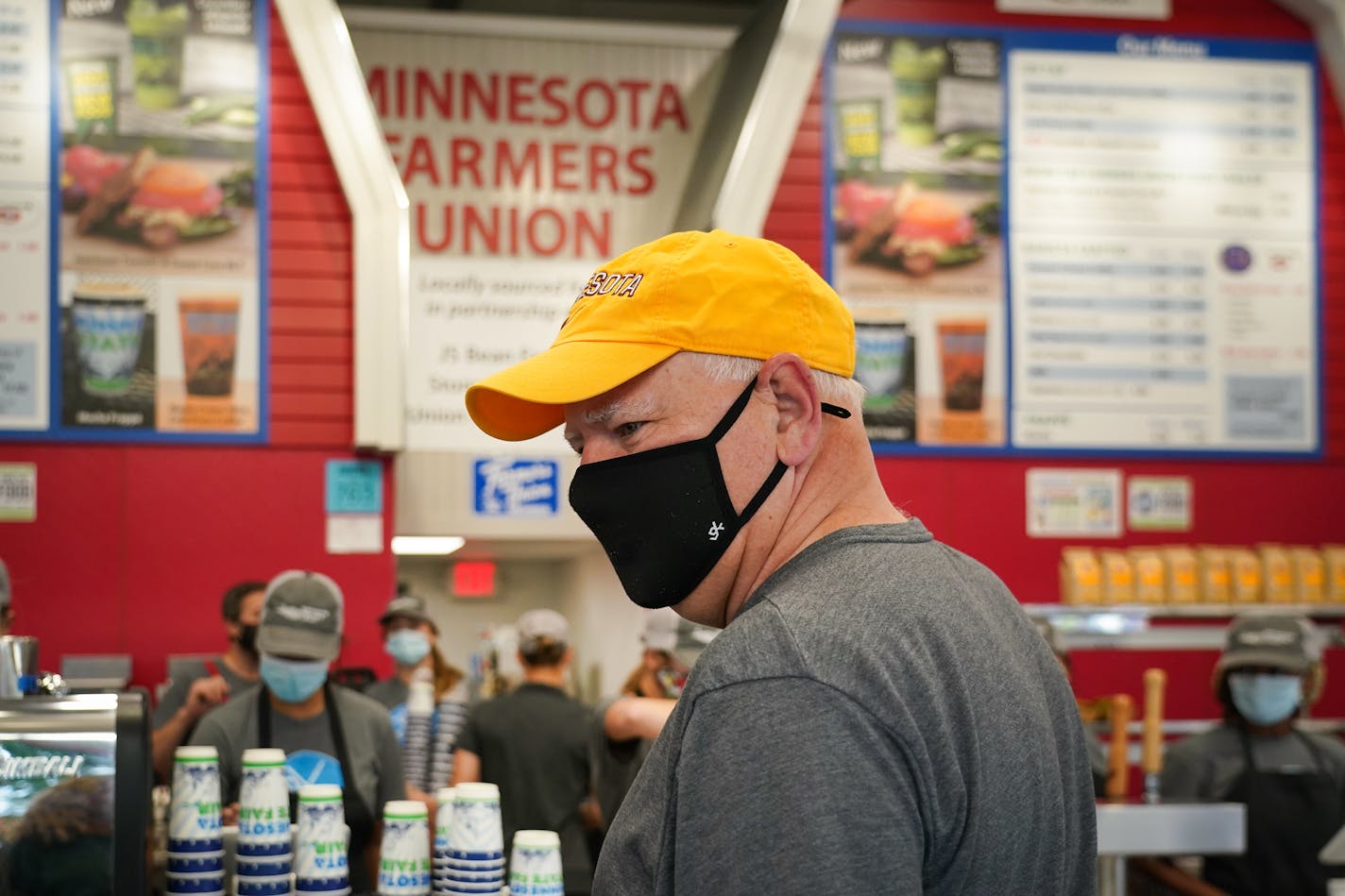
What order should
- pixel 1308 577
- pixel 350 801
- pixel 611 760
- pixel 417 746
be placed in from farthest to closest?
pixel 1308 577 → pixel 417 746 → pixel 350 801 → pixel 611 760

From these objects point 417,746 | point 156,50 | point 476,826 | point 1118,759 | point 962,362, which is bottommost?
point 417,746

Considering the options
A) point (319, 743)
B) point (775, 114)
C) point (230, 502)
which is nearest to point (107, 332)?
point (230, 502)

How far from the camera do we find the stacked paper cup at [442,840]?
8.63 feet

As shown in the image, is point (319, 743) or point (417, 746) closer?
point (319, 743)

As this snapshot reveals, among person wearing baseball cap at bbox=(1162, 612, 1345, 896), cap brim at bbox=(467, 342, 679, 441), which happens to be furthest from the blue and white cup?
person wearing baseball cap at bbox=(1162, 612, 1345, 896)

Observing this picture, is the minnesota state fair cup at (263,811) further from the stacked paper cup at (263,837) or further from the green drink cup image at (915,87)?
the green drink cup image at (915,87)

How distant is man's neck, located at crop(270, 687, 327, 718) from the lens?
4410mm

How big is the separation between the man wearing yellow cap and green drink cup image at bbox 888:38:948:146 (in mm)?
6189

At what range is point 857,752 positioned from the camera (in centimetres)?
114

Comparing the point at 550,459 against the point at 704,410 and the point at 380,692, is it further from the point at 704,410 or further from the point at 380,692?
the point at 704,410

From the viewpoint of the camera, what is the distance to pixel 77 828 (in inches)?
97.7

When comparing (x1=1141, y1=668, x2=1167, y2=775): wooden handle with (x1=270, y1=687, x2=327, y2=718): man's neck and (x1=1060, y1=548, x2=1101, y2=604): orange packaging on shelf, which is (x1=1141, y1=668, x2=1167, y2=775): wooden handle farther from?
(x1=270, y1=687, x2=327, y2=718): man's neck

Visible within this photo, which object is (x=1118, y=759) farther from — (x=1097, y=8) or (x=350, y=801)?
(x=1097, y=8)

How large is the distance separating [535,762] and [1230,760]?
2.63 meters
